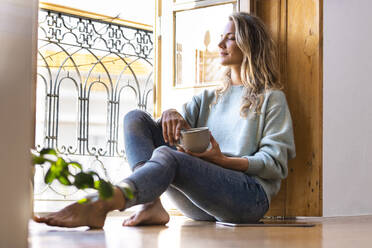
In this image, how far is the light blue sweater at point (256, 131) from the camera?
7.13 feet

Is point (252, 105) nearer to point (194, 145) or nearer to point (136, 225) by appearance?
point (194, 145)

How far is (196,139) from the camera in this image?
2.02 m

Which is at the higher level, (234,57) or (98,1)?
(98,1)

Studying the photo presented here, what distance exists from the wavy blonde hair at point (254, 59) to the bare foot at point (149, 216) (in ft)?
1.94

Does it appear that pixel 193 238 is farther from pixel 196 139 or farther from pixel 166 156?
pixel 196 139

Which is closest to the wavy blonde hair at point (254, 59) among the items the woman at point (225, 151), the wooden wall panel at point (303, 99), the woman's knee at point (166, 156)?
the woman at point (225, 151)

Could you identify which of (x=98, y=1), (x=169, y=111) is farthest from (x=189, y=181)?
(x=98, y=1)

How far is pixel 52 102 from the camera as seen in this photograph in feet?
16.2

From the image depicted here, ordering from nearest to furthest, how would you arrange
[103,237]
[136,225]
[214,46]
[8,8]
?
[8,8] → [103,237] → [136,225] → [214,46]

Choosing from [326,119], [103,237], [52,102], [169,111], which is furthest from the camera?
[52,102]

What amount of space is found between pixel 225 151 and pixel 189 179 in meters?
0.40

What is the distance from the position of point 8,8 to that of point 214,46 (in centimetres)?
227

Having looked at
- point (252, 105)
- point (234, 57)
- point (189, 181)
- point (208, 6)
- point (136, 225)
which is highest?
point (208, 6)

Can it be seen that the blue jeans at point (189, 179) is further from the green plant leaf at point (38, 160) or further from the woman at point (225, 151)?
the green plant leaf at point (38, 160)
